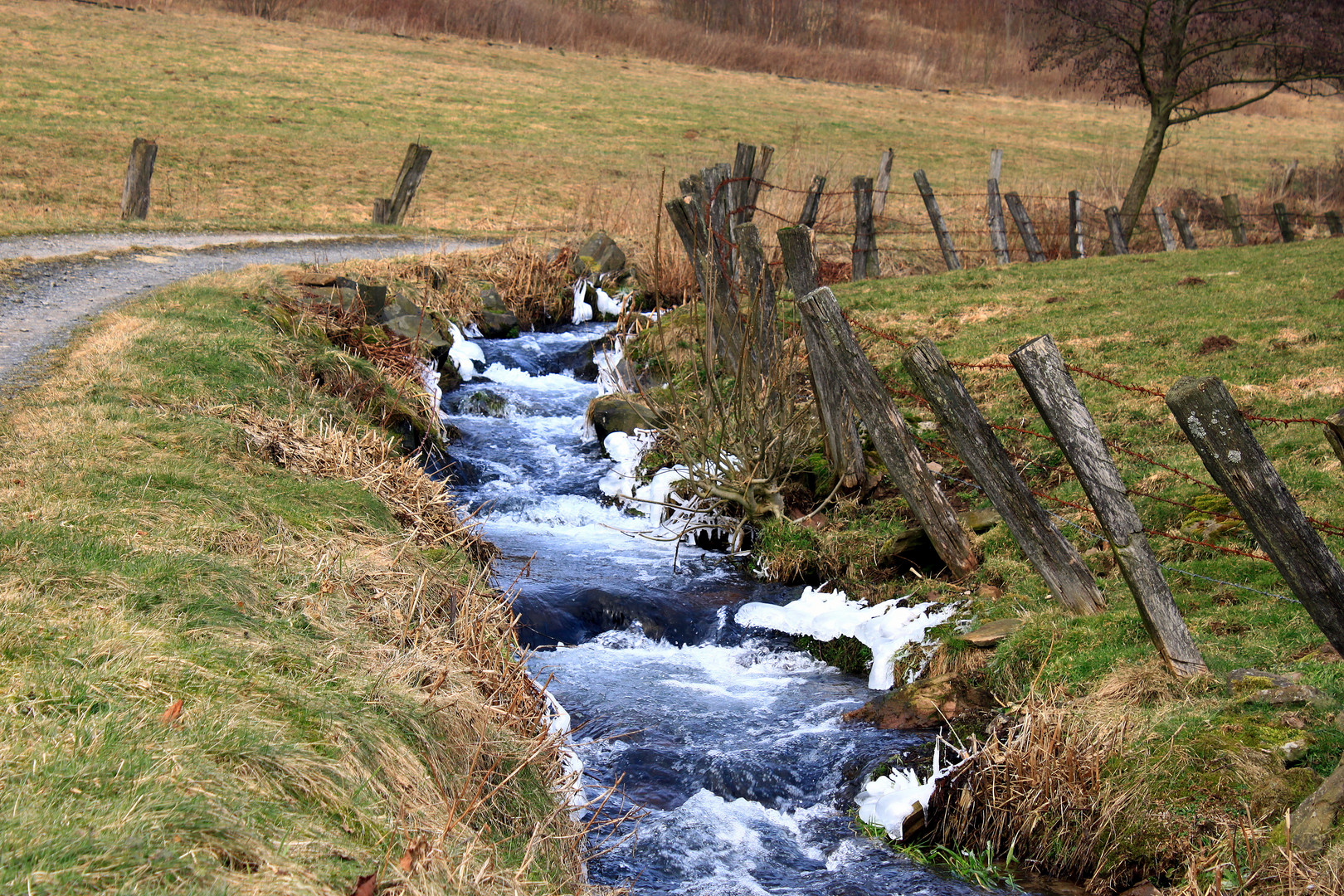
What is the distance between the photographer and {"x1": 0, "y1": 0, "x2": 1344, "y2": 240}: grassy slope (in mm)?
19000

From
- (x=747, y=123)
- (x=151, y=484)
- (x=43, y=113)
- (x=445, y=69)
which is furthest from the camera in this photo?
(x=445, y=69)

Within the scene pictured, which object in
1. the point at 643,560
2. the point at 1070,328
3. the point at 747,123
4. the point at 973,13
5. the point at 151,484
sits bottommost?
the point at 643,560

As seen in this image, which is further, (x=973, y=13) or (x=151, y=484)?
(x=973, y=13)

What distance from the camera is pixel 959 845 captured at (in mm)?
4117

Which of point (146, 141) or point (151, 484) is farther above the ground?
point (146, 141)

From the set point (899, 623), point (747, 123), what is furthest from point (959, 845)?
point (747, 123)

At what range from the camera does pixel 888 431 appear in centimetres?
590

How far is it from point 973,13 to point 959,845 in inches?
2379

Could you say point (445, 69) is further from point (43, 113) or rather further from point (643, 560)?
point (643, 560)

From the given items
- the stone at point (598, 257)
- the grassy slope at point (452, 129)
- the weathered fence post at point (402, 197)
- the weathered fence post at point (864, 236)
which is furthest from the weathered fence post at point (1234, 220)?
the weathered fence post at point (402, 197)

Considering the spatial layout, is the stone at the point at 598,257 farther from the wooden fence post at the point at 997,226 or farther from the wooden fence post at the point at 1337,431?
the wooden fence post at the point at 1337,431

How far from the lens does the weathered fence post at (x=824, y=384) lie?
253 inches

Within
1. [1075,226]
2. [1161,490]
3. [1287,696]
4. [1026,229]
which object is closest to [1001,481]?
[1287,696]

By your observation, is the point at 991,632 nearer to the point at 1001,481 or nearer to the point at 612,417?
the point at 1001,481
